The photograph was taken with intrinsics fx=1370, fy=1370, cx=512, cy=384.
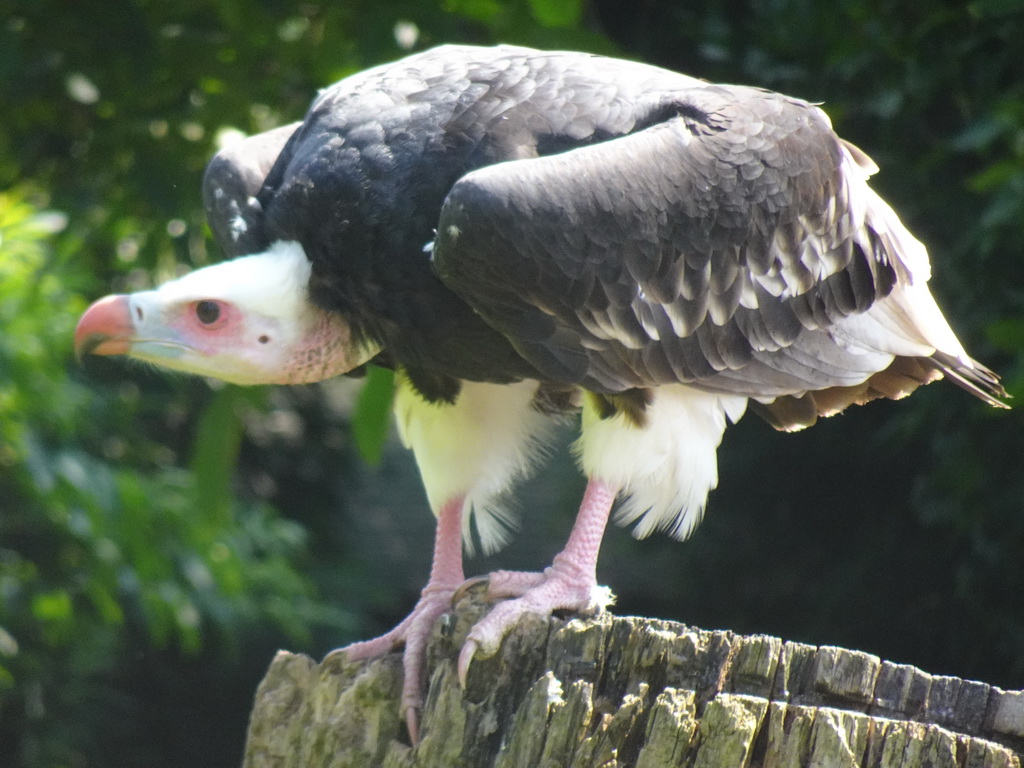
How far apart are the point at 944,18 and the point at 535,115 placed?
2.14 metres

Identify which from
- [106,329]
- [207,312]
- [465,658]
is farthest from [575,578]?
[106,329]

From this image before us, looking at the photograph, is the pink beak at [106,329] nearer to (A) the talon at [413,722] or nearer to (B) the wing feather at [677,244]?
(B) the wing feather at [677,244]

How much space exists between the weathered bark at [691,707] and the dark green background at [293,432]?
1.53 meters

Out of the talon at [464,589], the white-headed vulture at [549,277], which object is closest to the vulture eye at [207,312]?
the white-headed vulture at [549,277]

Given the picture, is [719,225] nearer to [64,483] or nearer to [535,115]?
[535,115]

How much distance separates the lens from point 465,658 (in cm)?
294

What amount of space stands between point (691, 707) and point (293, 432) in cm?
575

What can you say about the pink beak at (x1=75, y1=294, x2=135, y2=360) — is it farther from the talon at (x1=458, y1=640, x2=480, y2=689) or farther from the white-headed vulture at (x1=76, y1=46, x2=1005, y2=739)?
the talon at (x1=458, y1=640, x2=480, y2=689)

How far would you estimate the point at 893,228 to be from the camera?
400 centimetres

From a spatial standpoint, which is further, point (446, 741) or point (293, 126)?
point (293, 126)

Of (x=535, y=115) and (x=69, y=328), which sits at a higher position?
(x=535, y=115)

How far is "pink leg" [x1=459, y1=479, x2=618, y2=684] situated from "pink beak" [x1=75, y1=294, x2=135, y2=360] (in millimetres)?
1092

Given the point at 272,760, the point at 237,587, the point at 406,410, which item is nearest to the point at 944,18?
the point at 406,410

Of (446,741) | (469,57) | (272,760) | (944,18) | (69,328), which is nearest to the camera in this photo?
(446,741)
